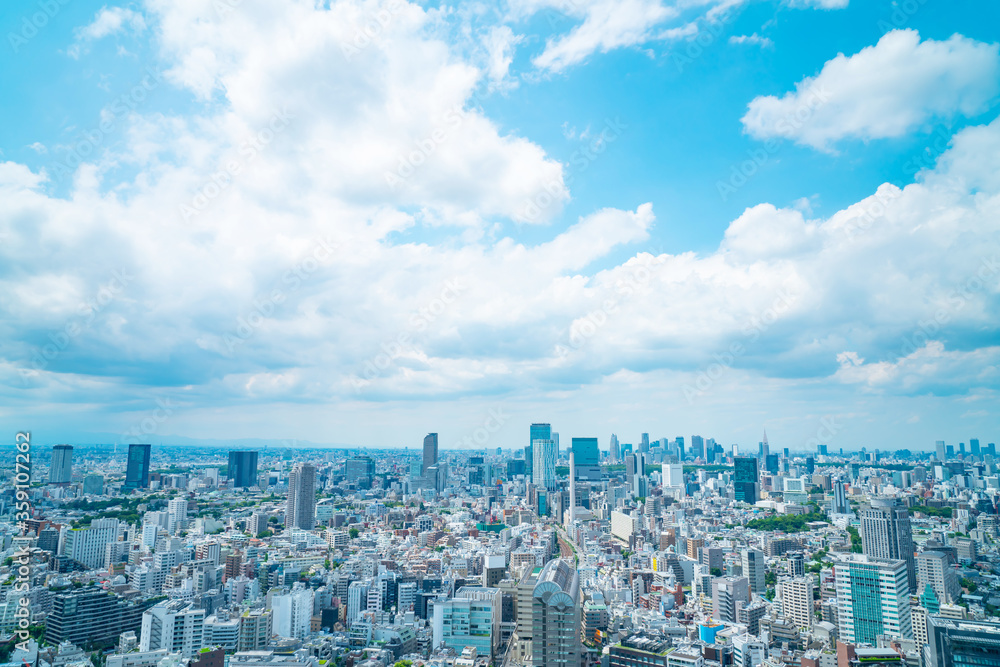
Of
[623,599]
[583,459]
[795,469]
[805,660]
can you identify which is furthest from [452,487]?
[805,660]

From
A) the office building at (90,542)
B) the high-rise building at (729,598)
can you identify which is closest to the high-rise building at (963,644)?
the high-rise building at (729,598)

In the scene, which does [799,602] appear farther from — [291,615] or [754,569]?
[291,615]

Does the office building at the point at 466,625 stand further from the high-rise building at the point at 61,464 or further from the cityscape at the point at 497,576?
the high-rise building at the point at 61,464

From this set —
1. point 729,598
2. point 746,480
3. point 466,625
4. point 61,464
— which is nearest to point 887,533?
point 729,598

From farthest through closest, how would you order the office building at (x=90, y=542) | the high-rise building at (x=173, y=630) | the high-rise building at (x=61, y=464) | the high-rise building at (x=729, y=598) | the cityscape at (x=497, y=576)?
the high-rise building at (x=61, y=464) < the office building at (x=90, y=542) < the high-rise building at (x=729, y=598) < the high-rise building at (x=173, y=630) < the cityscape at (x=497, y=576)

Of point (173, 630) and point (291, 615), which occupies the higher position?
point (173, 630)

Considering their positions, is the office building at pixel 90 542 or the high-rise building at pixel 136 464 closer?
the office building at pixel 90 542
